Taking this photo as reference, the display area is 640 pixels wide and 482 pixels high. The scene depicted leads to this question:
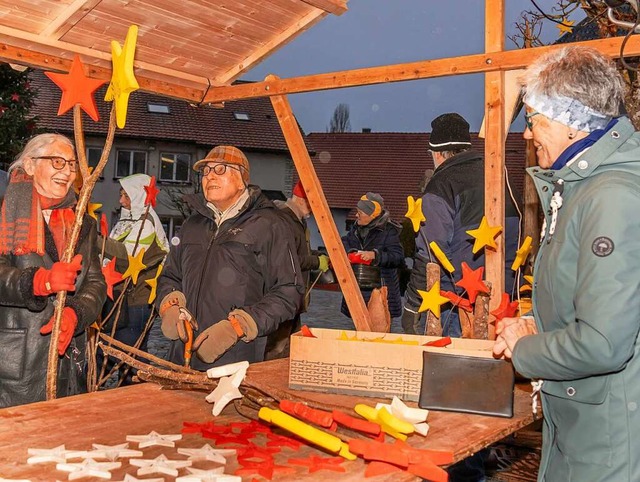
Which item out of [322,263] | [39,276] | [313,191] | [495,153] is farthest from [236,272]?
[322,263]

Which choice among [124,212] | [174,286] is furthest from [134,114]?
[174,286]

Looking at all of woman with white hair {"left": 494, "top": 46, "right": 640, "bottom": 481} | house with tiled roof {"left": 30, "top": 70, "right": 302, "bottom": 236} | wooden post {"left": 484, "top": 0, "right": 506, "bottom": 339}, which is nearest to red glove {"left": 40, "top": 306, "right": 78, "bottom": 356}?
woman with white hair {"left": 494, "top": 46, "right": 640, "bottom": 481}

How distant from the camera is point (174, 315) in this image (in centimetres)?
339

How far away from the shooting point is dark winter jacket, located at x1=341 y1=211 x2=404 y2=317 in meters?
7.04

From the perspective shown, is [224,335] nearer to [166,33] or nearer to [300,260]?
[166,33]

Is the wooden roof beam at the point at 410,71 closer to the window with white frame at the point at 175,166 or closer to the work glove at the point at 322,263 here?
the work glove at the point at 322,263

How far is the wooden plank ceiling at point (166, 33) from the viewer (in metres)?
4.05

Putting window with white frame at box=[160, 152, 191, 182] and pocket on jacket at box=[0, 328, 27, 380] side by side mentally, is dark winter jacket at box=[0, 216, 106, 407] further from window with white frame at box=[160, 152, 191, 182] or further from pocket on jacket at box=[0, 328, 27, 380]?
window with white frame at box=[160, 152, 191, 182]

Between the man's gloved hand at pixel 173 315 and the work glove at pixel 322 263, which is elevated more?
the work glove at pixel 322 263

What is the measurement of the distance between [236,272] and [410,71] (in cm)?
156

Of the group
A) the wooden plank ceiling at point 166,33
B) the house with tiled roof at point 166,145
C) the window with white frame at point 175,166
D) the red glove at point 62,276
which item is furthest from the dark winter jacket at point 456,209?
the window with white frame at point 175,166

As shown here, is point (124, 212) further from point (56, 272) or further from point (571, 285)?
point (571, 285)

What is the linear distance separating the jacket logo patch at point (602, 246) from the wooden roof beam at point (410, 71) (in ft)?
6.55

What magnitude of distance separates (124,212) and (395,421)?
4386mm
